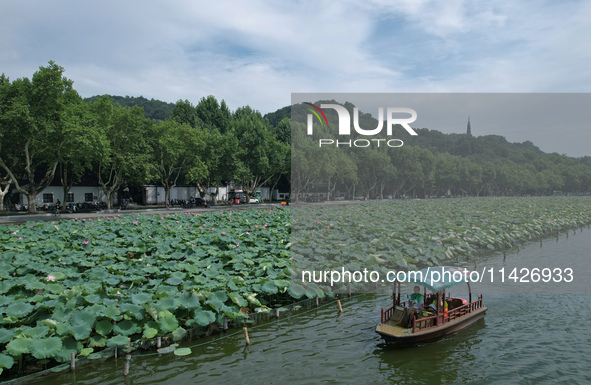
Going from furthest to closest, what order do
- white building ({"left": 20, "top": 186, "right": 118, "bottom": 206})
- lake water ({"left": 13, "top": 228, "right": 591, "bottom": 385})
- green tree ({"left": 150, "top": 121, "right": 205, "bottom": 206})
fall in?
1. white building ({"left": 20, "top": 186, "right": 118, "bottom": 206})
2. green tree ({"left": 150, "top": 121, "right": 205, "bottom": 206})
3. lake water ({"left": 13, "top": 228, "right": 591, "bottom": 385})

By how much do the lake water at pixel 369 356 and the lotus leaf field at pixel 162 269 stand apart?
0.73m

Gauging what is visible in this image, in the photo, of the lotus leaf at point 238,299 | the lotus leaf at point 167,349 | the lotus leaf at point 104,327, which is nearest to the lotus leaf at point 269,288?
the lotus leaf at point 238,299

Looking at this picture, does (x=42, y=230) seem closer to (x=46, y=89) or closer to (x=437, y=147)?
(x=46, y=89)

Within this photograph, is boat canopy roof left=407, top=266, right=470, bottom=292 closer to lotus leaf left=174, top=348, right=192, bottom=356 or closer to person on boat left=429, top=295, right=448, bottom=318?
person on boat left=429, top=295, right=448, bottom=318

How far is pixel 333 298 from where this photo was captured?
13.2 m

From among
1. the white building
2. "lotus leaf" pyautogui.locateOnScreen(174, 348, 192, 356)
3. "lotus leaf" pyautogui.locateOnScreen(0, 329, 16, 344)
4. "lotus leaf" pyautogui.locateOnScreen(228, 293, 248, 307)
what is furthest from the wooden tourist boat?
the white building

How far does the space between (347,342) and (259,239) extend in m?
8.65

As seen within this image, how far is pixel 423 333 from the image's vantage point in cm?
935

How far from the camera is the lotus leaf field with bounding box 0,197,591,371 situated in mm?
8570

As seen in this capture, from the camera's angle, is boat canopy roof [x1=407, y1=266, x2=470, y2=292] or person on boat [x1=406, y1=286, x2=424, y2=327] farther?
boat canopy roof [x1=407, y1=266, x2=470, y2=292]

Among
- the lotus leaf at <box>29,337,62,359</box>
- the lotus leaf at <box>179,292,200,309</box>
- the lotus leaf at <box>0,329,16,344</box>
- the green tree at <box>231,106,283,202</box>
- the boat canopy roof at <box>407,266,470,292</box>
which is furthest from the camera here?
the green tree at <box>231,106,283,202</box>

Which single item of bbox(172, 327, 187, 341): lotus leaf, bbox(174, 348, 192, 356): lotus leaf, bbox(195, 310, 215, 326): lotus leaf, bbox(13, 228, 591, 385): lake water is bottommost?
bbox(13, 228, 591, 385): lake water

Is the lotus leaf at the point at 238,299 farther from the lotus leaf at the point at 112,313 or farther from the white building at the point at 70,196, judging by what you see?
the white building at the point at 70,196

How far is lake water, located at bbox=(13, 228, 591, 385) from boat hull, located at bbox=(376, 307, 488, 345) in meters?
0.18
